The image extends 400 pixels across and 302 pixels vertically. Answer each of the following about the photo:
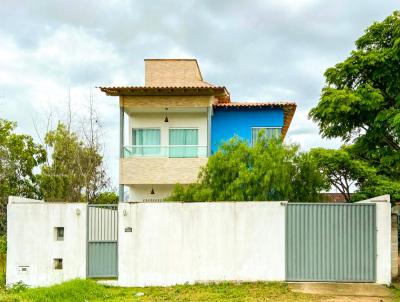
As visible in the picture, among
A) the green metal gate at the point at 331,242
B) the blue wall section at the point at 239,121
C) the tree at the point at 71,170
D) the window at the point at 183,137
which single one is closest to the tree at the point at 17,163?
the tree at the point at 71,170

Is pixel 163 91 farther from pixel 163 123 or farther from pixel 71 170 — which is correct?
pixel 71 170

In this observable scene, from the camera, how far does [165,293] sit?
12.3m

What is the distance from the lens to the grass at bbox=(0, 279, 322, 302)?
11039 mm

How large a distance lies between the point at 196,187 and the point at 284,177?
2.91 meters

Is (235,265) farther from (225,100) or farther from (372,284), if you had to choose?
(225,100)

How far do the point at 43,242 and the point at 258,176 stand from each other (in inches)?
255

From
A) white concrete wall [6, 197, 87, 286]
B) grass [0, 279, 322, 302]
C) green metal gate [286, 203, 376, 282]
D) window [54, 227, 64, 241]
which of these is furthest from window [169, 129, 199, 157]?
grass [0, 279, 322, 302]

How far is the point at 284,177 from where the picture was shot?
1540cm

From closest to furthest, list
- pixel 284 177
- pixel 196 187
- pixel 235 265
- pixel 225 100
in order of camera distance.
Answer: pixel 235 265 → pixel 284 177 → pixel 196 187 → pixel 225 100

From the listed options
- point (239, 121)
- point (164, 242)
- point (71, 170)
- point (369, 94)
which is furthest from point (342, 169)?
point (71, 170)

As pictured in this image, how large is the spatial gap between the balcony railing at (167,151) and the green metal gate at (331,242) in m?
8.03

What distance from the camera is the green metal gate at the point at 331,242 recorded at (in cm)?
1266

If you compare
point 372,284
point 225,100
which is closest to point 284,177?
point 372,284

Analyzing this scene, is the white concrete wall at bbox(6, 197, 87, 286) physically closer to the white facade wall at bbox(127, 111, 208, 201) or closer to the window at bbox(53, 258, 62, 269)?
the window at bbox(53, 258, 62, 269)
